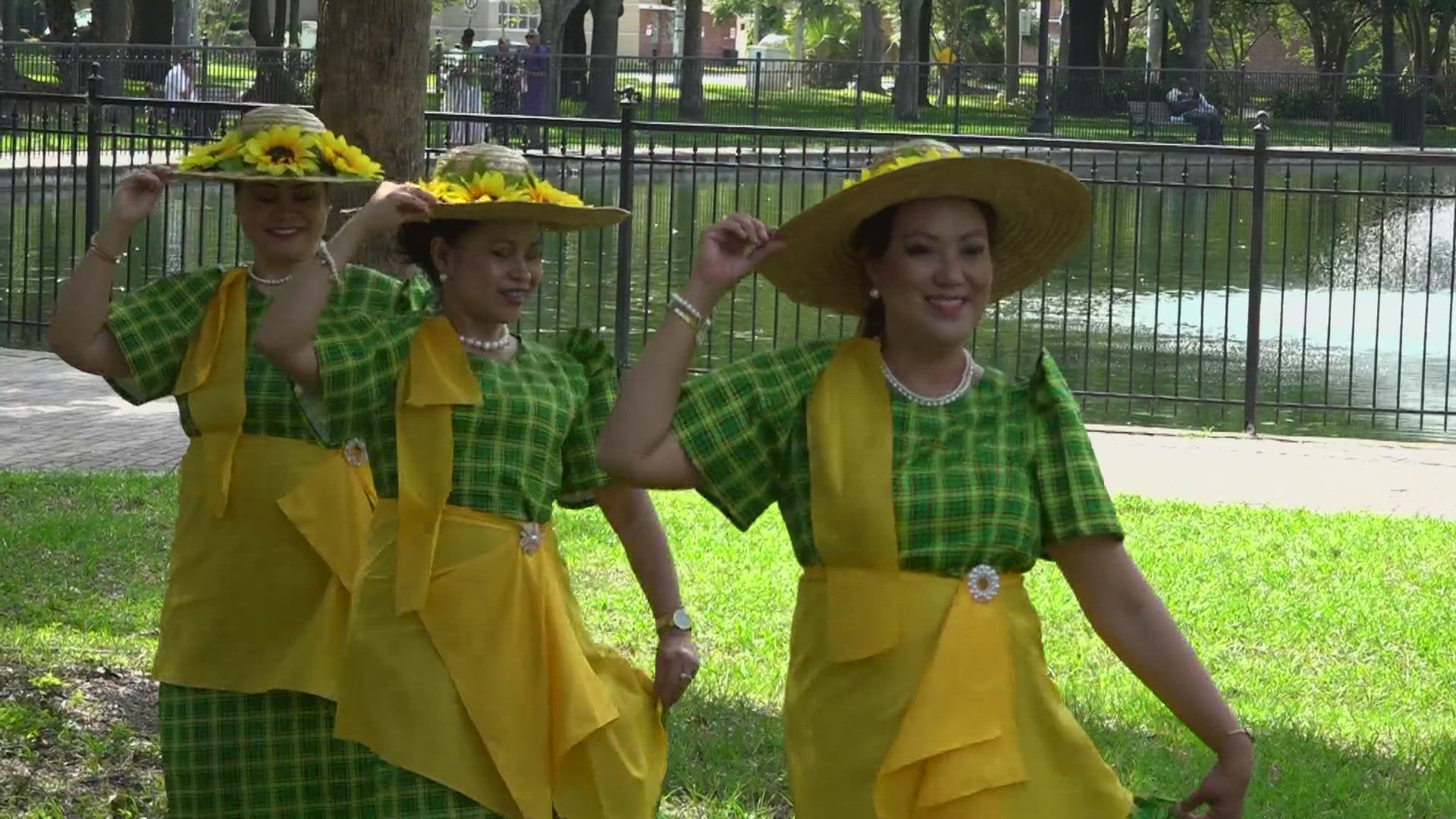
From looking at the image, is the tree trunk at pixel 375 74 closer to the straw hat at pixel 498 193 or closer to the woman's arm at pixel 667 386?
the straw hat at pixel 498 193

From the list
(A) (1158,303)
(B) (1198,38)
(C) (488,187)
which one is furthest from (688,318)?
(B) (1198,38)

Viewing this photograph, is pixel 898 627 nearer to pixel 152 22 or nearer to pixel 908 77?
pixel 908 77

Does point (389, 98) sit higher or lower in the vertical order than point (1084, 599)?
higher

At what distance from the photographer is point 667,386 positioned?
10.2 feet

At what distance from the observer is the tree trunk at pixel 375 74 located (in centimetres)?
704

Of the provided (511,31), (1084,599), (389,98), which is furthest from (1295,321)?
(511,31)

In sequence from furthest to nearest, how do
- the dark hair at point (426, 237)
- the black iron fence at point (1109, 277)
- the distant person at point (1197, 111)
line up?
the distant person at point (1197, 111), the black iron fence at point (1109, 277), the dark hair at point (426, 237)

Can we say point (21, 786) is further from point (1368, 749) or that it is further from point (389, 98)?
point (1368, 749)

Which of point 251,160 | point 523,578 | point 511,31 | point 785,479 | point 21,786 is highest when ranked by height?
point 511,31

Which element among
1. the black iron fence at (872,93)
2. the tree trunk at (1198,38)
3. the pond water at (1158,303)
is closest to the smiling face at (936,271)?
the pond water at (1158,303)

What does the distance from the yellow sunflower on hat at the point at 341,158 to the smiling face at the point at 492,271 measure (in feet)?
1.79

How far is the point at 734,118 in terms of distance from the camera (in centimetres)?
4481

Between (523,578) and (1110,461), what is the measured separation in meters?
7.44

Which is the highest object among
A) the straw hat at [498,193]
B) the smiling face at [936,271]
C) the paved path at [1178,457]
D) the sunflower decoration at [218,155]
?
the sunflower decoration at [218,155]
